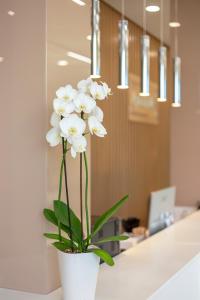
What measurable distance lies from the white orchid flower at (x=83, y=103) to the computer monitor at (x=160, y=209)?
92.1 inches

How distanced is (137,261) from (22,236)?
70cm

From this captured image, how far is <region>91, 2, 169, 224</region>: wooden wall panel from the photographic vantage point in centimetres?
434

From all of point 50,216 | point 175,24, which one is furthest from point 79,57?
point 175,24

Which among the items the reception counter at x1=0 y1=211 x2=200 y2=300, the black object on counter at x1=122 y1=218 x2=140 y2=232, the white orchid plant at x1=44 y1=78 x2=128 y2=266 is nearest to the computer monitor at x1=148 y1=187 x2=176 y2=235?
the black object on counter at x1=122 y1=218 x2=140 y2=232

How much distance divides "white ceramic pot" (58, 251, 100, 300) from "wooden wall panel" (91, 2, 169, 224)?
2499mm

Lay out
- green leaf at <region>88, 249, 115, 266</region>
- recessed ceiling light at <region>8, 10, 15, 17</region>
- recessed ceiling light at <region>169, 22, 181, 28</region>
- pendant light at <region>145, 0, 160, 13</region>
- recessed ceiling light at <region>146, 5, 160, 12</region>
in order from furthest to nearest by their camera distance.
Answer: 1. recessed ceiling light at <region>169, 22, 181, 28</region>
2. recessed ceiling light at <region>146, 5, 160, 12</region>
3. pendant light at <region>145, 0, 160, 13</region>
4. recessed ceiling light at <region>8, 10, 15, 17</region>
5. green leaf at <region>88, 249, 115, 266</region>

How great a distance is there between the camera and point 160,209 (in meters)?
4.02

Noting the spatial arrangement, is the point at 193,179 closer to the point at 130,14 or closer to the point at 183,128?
the point at 183,128

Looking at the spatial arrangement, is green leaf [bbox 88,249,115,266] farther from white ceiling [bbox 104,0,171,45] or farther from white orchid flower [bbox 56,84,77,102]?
white ceiling [bbox 104,0,171,45]

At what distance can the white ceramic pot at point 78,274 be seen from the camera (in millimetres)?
1571

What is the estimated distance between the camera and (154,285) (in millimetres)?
1854

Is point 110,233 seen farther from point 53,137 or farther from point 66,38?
point 66,38

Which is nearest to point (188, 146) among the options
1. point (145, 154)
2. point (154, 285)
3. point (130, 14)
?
point (145, 154)

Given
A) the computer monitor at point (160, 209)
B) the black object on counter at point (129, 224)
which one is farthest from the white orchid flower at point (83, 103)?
the black object on counter at point (129, 224)
